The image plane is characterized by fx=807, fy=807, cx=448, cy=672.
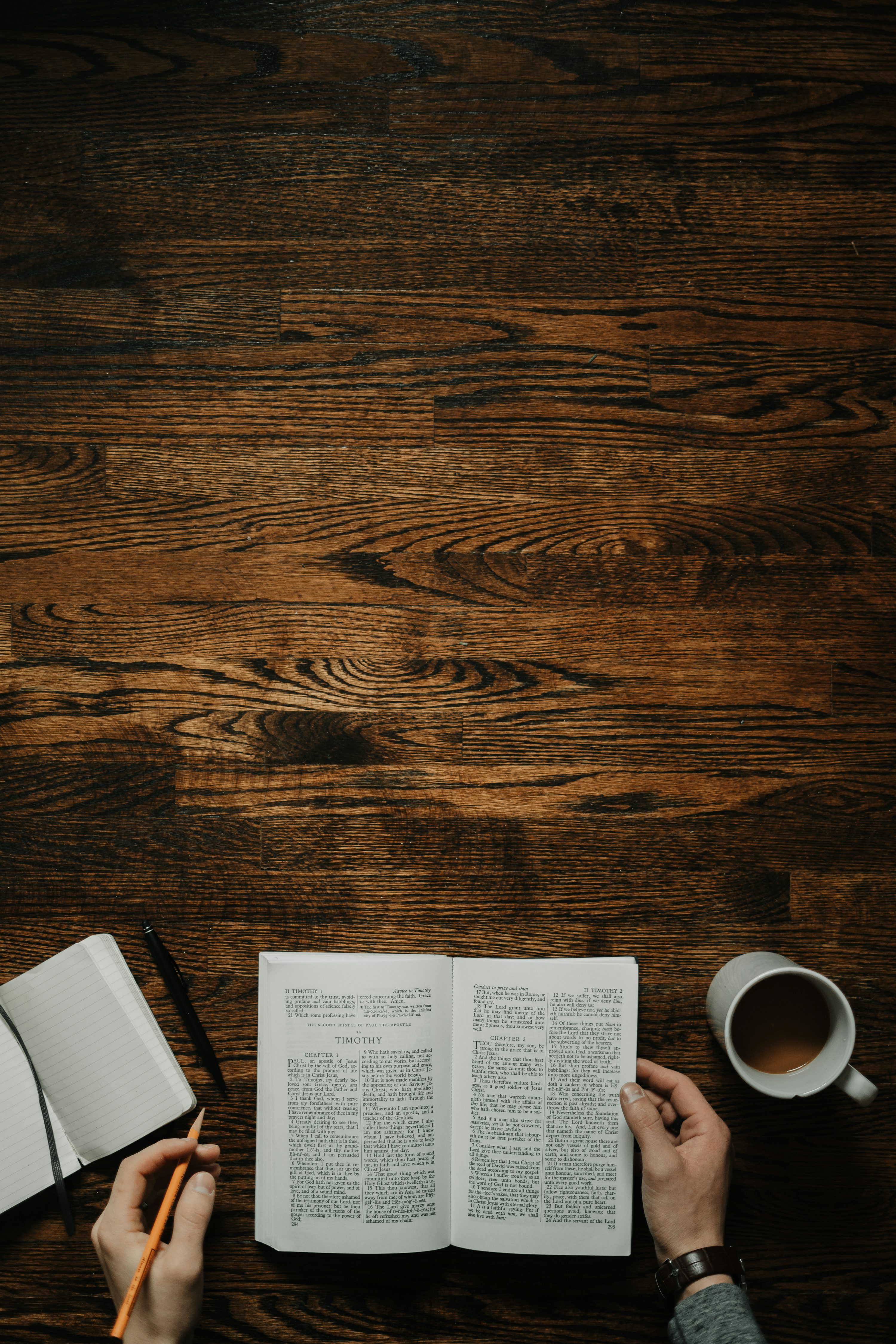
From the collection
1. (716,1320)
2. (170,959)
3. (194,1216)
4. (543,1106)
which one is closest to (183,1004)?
(170,959)

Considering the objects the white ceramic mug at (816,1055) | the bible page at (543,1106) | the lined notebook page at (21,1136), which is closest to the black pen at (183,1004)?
the lined notebook page at (21,1136)

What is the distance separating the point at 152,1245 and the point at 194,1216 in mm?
43

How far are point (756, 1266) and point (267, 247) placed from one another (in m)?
1.31

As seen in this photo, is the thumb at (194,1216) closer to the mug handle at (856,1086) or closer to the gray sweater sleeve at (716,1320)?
the gray sweater sleeve at (716,1320)

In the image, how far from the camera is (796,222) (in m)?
0.99

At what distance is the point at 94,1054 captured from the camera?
2.92ft

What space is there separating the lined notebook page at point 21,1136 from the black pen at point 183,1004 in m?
0.17

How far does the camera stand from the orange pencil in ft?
2.43

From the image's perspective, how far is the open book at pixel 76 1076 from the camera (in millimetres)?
884

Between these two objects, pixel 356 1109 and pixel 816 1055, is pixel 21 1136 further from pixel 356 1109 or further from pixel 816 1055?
pixel 816 1055

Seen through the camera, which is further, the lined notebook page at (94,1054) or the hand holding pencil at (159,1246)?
the lined notebook page at (94,1054)

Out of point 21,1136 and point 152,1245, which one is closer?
point 152,1245

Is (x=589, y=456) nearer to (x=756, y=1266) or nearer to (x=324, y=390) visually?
(x=324, y=390)

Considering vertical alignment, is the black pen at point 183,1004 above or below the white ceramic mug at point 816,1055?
below
